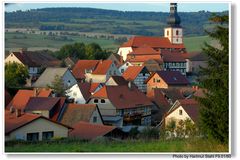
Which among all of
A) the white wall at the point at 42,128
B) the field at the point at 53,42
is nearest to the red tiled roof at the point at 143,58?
the field at the point at 53,42

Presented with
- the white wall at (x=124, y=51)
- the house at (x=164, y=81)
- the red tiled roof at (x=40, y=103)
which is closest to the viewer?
the red tiled roof at (x=40, y=103)

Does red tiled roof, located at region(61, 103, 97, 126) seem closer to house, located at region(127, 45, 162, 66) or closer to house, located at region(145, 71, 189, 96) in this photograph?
house, located at region(145, 71, 189, 96)

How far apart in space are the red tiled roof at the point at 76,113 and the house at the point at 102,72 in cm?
2562

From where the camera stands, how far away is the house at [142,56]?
68.0m

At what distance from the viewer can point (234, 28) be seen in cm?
768

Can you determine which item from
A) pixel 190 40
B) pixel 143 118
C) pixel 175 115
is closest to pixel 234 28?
pixel 175 115

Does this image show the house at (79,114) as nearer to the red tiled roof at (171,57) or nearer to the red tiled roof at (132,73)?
the red tiled roof at (132,73)

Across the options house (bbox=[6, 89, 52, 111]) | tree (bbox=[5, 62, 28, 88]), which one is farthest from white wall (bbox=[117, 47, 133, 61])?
house (bbox=[6, 89, 52, 111])

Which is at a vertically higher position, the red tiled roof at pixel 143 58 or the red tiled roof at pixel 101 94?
the red tiled roof at pixel 143 58

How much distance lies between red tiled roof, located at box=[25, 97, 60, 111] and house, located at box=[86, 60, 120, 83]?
2486cm

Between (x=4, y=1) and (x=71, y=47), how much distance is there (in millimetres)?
61022

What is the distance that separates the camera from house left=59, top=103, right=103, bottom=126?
82.9 feet
